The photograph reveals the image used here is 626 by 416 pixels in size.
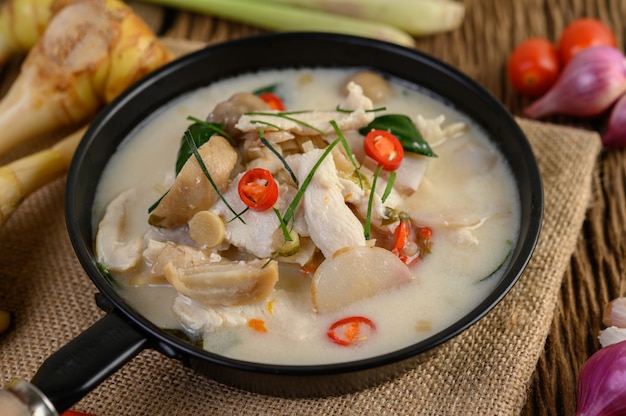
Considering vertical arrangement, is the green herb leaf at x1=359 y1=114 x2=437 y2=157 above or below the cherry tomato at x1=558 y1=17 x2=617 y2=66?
below

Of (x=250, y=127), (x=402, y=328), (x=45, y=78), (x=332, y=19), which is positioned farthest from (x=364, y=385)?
(x=332, y=19)

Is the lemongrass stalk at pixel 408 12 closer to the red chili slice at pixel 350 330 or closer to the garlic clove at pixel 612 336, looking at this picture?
the garlic clove at pixel 612 336

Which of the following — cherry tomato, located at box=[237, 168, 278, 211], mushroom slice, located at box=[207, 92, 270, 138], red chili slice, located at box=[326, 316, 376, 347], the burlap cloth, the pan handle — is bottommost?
the burlap cloth

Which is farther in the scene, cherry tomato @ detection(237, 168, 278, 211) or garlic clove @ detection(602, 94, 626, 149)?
garlic clove @ detection(602, 94, 626, 149)

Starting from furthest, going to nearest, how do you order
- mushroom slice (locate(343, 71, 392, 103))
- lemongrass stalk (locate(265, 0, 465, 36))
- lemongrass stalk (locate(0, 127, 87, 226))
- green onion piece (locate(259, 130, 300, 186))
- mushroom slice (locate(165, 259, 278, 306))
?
lemongrass stalk (locate(265, 0, 465, 36)), mushroom slice (locate(343, 71, 392, 103)), lemongrass stalk (locate(0, 127, 87, 226)), green onion piece (locate(259, 130, 300, 186)), mushroom slice (locate(165, 259, 278, 306))

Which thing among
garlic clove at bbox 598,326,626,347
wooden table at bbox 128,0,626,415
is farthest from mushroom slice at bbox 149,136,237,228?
garlic clove at bbox 598,326,626,347

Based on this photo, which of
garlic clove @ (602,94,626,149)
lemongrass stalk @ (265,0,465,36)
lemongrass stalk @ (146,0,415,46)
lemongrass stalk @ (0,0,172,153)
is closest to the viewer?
lemongrass stalk @ (0,0,172,153)

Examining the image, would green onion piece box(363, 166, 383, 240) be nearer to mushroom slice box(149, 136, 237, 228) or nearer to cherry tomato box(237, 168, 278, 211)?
cherry tomato box(237, 168, 278, 211)

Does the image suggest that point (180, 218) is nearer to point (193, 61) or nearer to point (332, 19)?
point (193, 61)
